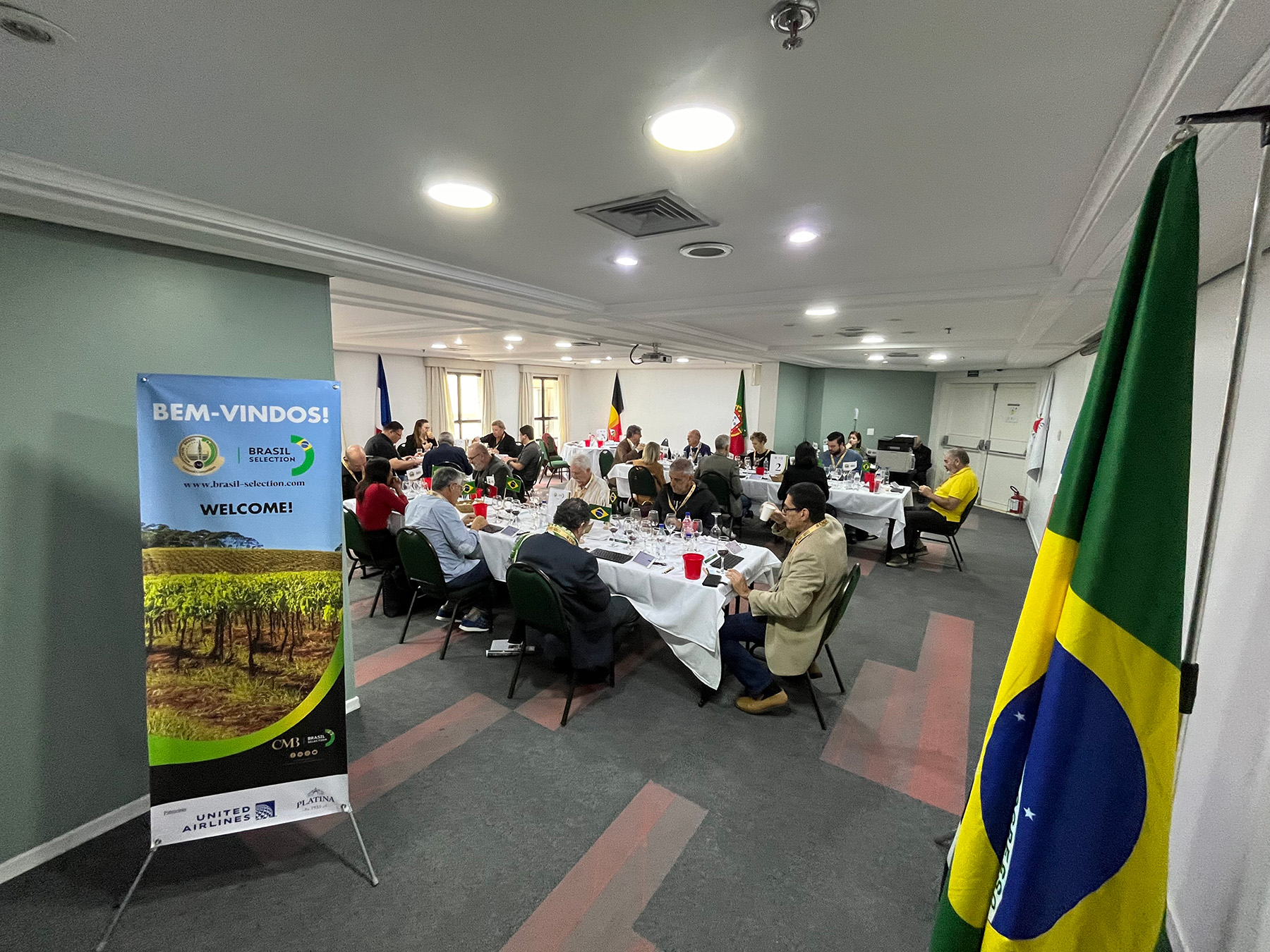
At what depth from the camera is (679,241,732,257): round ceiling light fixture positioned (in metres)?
2.37

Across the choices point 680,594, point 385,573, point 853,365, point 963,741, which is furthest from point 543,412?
point 963,741

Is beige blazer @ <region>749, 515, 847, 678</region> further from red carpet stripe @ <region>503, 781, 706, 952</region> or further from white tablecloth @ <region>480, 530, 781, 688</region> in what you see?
red carpet stripe @ <region>503, 781, 706, 952</region>

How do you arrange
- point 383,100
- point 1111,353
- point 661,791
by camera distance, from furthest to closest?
point 661,791
point 383,100
point 1111,353

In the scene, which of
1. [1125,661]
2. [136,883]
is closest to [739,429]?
[1125,661]

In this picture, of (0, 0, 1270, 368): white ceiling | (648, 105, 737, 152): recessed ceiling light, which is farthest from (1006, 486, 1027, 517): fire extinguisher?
(648, 105, 737, 152): recessed ceiling light

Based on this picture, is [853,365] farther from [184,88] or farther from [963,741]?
[184,88]

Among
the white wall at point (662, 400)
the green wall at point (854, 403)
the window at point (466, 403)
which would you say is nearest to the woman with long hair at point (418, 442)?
the window at point (466, 403)

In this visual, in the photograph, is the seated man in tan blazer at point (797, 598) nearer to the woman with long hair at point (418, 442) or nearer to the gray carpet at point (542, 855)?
the gray carpet at point (542, 855)

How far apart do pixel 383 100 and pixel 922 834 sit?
3.23m

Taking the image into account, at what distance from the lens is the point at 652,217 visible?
2016 millimetres

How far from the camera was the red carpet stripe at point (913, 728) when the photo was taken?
8.32 ft

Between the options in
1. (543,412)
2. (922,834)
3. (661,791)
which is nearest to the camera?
(922,834)

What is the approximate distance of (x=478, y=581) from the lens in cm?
373

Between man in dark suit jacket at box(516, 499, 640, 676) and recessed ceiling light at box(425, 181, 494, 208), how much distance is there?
169 cm
